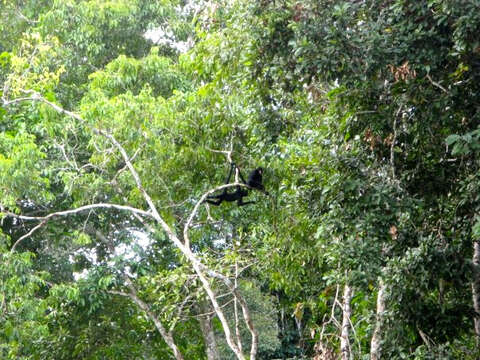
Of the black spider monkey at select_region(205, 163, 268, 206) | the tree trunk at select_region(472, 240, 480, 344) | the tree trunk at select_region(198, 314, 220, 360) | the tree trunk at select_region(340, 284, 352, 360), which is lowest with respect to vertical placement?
the tree trunk at select_region(198, 314, 220, 360)

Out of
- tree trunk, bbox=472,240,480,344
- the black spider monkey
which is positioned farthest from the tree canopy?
the black spider monkey

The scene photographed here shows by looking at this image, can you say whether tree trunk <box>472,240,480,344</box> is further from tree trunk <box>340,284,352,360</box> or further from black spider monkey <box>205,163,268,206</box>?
black spider monkey <box>205,163,268,206</box>

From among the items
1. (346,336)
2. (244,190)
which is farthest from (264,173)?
(346,336)

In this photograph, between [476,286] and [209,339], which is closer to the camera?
[476,286]

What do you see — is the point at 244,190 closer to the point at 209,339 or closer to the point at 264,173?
the point at 264,173

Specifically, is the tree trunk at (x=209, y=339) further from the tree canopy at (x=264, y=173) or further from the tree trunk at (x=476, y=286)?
the tree trunk at (x=476, y=286)

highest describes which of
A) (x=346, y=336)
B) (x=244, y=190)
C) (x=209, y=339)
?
(x=244, y=190)

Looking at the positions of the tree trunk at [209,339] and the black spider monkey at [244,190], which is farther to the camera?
the tree trunk at [209,339]

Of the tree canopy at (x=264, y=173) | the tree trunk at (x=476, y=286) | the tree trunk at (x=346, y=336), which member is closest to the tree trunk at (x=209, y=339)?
the tree canopy at (x=264, y=173)

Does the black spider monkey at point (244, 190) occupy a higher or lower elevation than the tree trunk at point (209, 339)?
higher

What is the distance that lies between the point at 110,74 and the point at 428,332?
689 cm

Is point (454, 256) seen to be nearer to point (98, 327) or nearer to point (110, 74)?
point (110, 74)

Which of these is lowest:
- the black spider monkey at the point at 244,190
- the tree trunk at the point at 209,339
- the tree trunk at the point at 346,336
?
the tree trunk at the point at 209,339

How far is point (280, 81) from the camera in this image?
6.40 meters
